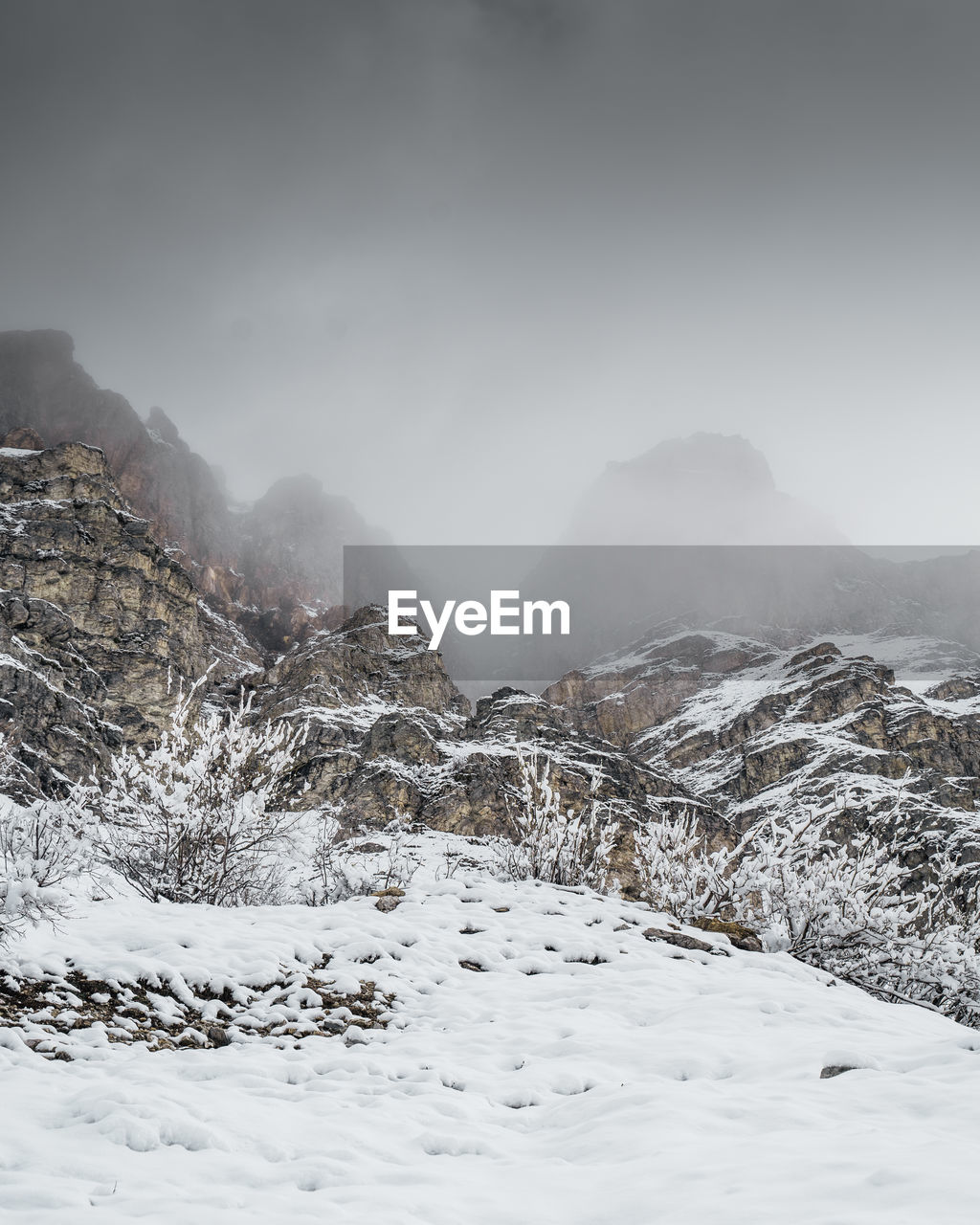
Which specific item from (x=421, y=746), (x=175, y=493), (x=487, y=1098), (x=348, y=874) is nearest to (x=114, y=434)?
(x=175, y=493)

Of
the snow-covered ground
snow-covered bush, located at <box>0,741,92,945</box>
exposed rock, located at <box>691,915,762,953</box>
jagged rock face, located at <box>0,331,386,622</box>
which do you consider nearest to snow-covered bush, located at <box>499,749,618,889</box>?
exposed rock, located at <box>691,915,762,953</box>

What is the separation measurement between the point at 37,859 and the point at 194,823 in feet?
9.19

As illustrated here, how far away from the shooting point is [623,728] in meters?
139

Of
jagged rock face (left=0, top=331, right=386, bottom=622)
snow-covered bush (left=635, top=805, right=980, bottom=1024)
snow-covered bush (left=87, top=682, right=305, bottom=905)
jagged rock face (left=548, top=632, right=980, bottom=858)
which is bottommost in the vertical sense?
jagged rock face (left=548, top=632, right=980, bottom=858)

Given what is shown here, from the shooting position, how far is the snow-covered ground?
140 inches

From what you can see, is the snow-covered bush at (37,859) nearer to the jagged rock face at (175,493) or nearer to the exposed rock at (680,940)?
the exposed rock at (680,940)

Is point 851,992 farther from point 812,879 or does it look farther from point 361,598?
point 361,598

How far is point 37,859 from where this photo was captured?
938cm

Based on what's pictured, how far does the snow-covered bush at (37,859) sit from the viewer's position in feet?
24.2

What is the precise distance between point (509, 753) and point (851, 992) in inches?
2161

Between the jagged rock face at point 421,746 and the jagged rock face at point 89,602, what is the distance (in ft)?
42.3

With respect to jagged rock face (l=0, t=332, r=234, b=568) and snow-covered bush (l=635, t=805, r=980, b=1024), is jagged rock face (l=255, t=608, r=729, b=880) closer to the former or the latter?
→ snow-covered bush (l=635, t=805, r=980, b=1024)

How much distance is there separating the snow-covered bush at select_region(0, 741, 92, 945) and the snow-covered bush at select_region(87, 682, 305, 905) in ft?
2.51

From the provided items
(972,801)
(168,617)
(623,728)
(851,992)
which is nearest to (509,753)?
(168,617)
